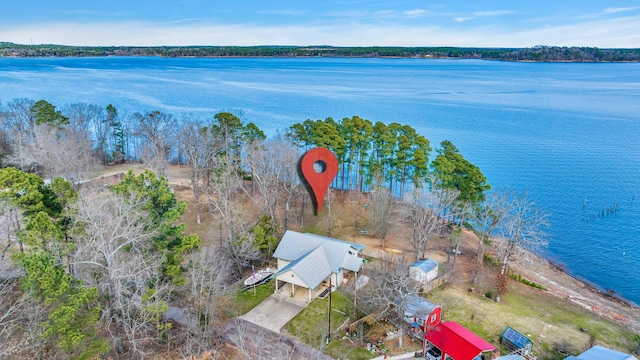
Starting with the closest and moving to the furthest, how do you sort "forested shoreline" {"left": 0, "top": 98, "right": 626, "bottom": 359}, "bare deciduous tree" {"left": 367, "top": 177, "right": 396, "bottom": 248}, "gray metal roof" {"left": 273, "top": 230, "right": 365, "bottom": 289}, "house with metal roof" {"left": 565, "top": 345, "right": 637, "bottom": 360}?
1. "forested shoreline" {"left": 0, "top": 98, "right": 626, "bottom": 359}
2. "house with metal roof" {"left": 565, "top": 345, "right": 637, "bottom": 360}
3. "gray metal roof" {"left": 273, "top": 230, "right": 365, "bottom": 289}
4. "bare deciduous tree" {"left": 367, "top": 177, "right": 396, "bottom": 248}

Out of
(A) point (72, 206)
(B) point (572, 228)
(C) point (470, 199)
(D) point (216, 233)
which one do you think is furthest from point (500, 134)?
(A) point (72, 206)

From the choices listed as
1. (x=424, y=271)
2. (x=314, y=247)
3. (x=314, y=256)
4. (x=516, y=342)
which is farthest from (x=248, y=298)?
(x=516, y=342)

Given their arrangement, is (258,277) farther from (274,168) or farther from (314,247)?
(274,168)

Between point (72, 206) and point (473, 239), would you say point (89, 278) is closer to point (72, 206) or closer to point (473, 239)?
point (72, 206)

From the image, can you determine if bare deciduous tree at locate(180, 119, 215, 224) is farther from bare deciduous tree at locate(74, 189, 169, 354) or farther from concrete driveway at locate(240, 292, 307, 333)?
bare deciduous tree at locate(74, 189, 169, 354)

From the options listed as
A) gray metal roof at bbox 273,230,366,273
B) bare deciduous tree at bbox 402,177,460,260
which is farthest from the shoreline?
gray metal roof at bbox 273,230,366,273
